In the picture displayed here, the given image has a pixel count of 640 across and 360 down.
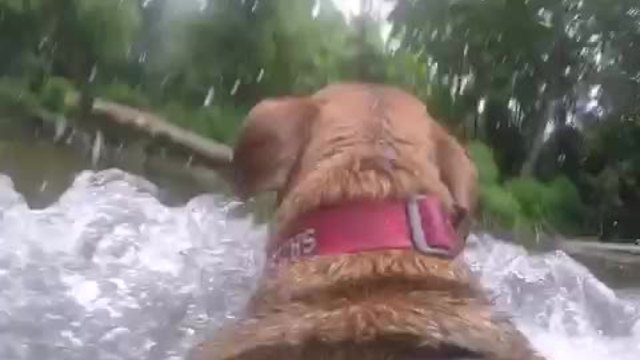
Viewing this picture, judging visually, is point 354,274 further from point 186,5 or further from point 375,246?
point 186,5

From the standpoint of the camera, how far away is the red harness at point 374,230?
0.93m

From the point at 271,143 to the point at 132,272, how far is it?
11 centimetres

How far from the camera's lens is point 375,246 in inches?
36.4

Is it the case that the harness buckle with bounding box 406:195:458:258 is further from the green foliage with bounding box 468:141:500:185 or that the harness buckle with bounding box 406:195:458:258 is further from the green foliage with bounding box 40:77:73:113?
the green foliage with bounding box 40:77:73:113

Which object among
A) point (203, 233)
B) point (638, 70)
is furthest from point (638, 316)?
point (203, 233)

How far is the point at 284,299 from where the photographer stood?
0.93 m

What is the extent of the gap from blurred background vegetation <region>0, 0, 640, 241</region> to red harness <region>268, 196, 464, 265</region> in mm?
44

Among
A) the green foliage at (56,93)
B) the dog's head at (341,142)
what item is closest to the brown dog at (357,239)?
the dog's head at (341,142)

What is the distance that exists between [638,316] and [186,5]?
32 cm

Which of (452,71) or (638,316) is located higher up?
(452,71)

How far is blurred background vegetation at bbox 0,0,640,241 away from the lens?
0.97 metres

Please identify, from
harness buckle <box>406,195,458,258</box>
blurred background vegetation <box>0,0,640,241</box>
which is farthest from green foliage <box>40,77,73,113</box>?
harness buckle <box>406,195,458,258</box>

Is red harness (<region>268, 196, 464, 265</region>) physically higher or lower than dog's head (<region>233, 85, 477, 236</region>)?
lower

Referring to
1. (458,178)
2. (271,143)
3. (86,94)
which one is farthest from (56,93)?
(458,178)
